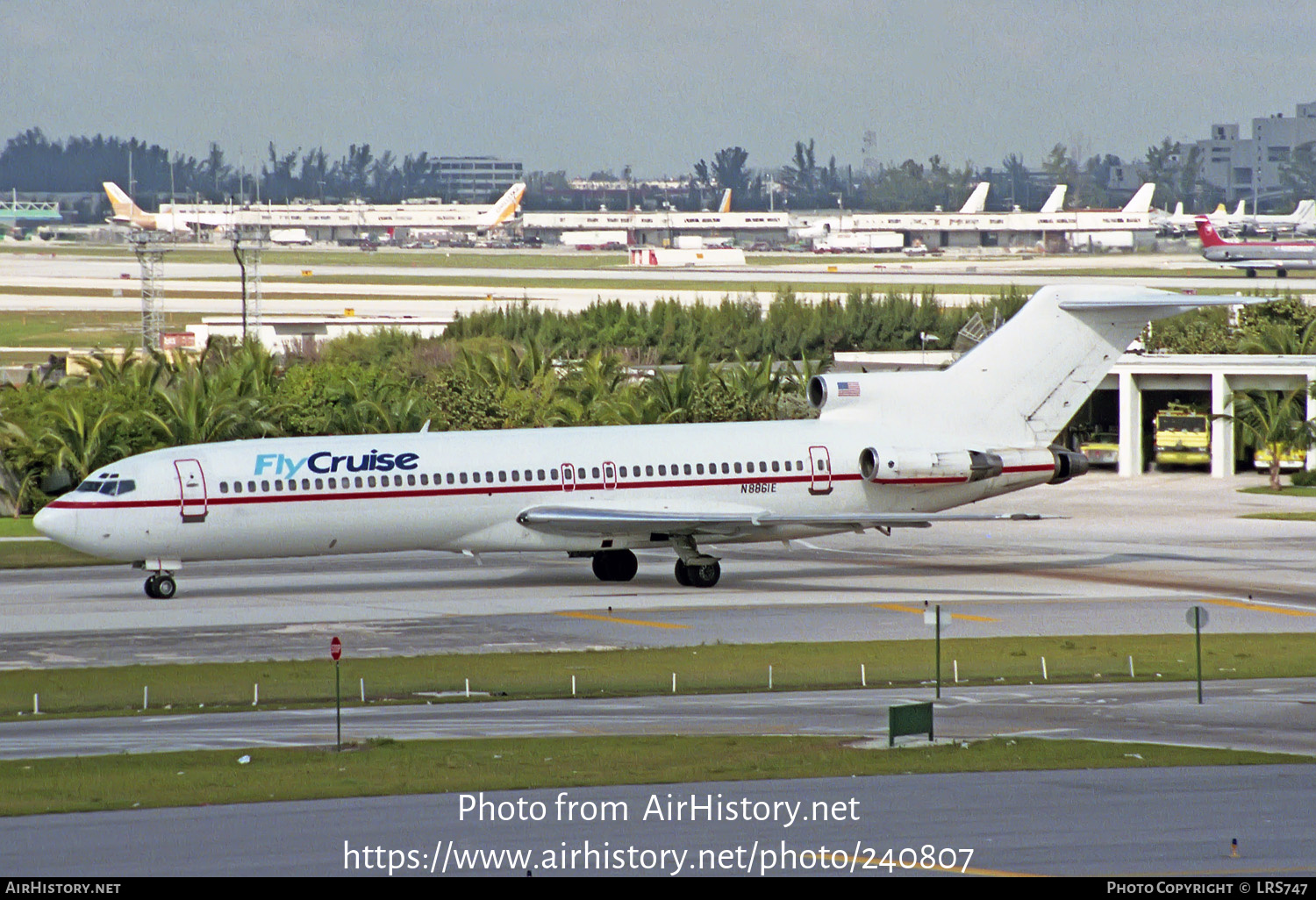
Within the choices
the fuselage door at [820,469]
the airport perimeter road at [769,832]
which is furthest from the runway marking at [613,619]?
the airport perimeter road at [769,832]

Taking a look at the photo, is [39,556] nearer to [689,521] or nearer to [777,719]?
[689,521]

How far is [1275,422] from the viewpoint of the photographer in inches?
A: 2415

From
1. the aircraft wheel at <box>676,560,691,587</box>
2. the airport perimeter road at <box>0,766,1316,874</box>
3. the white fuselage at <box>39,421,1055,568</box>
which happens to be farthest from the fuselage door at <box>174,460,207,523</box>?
the airport perimeter road at <box>0,766,1316,874</box>

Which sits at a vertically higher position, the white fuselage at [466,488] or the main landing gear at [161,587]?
the white fuselage at [466,488]

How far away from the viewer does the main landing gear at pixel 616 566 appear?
138ft

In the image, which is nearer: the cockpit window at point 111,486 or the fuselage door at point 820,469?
the cockpit window at point 111,486

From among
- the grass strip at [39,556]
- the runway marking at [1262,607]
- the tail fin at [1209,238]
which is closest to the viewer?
the runway marking at [1262,607]

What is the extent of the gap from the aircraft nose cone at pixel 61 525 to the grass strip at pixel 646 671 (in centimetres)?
786

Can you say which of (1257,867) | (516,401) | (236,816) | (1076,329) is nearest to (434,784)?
(236,816)

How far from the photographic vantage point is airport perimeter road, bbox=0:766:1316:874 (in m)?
16.2

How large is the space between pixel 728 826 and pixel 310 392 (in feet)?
148

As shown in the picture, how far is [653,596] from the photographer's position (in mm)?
39750

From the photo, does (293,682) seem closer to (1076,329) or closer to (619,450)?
(619,450)

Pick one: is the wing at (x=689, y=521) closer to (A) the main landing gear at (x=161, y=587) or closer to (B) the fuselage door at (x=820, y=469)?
(B) the fuselage door at (x=820, y=469)
